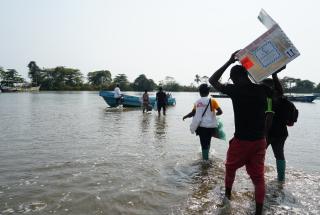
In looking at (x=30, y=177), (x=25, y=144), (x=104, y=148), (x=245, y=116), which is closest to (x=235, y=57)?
(x=245, y=116)

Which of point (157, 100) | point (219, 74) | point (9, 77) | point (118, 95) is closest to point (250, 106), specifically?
point (219, 74)

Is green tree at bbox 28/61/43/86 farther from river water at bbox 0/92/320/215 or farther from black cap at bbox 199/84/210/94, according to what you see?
black cap at bbox 199/84/210/94

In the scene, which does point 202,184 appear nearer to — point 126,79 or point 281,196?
point 281,196

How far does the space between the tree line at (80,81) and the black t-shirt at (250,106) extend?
107 meters

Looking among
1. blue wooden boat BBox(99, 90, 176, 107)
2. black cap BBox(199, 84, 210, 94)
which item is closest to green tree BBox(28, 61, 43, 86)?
blue wooden boat BBox(99, 90, 176, 107)

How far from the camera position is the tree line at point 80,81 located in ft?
370

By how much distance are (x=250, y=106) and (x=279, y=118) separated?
175 centimetres

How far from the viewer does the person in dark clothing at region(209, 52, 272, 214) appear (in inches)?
170

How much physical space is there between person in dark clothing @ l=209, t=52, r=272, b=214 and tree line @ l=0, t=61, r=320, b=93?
107m

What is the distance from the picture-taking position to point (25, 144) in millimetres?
9289

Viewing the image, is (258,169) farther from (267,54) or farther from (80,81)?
(80,81)

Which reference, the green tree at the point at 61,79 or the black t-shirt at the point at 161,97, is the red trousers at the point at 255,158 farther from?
the green tree at the point at 61,79

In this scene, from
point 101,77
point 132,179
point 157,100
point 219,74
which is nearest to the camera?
point 219,74

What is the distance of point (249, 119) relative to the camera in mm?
4344
